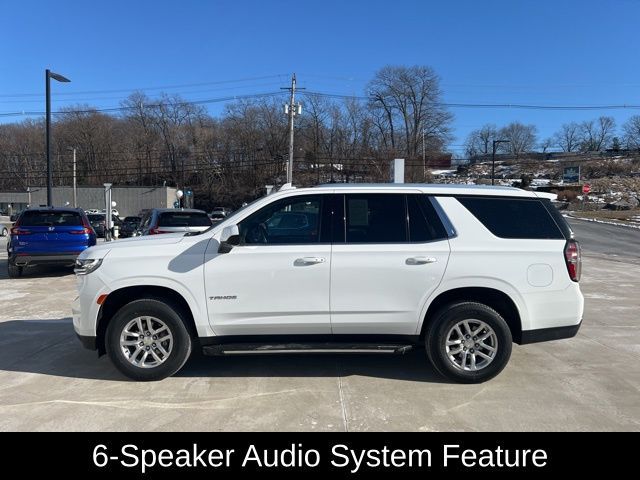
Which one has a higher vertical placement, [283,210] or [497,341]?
[283,210]

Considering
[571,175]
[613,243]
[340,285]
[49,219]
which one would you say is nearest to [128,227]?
[49,219]

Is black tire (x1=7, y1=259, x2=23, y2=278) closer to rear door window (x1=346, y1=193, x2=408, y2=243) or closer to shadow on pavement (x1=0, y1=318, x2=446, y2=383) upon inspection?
shadow on pavement (x1=0, y1=318, x2=446, y2=383)

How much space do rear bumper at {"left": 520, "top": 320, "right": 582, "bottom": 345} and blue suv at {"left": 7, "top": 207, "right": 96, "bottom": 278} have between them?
9702 mm

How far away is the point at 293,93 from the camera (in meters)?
38.3

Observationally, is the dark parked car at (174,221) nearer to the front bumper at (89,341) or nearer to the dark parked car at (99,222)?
the front bumper at (89,341)

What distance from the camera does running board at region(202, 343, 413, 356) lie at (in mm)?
4512

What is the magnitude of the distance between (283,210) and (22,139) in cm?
9310

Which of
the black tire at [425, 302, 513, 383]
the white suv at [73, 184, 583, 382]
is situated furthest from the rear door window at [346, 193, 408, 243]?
the black tire at [425, 302, 513, 383]

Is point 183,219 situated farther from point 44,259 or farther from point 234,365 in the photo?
point 234,365

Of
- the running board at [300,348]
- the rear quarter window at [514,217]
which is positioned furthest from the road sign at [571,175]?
the running board at [300,348]

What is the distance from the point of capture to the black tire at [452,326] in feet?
14.9

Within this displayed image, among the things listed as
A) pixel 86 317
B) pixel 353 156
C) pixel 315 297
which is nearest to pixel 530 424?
pixel 315 297

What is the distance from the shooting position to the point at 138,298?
468 centimetres

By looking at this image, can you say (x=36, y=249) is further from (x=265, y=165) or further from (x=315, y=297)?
(x=265, y=165)
